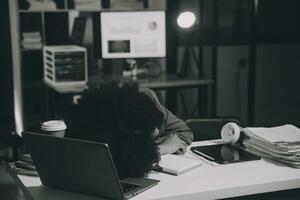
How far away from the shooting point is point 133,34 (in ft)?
14.3

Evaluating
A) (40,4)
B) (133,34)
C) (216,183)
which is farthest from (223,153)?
(40,4)

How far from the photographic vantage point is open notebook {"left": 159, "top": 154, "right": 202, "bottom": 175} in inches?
66.2

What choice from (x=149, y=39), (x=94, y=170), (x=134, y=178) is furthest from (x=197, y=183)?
(x=149, y=39)

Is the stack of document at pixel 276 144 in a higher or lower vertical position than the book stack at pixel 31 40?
lower

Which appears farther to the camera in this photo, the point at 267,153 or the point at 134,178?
the point at 267,153

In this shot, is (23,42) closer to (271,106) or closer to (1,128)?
(1,128)

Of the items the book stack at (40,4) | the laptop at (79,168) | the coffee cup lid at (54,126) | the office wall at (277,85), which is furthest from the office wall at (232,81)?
the laptop at (79,168)

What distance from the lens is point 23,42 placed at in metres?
4.69

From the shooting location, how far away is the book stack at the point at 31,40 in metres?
4.68

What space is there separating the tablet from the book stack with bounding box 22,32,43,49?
307 cm

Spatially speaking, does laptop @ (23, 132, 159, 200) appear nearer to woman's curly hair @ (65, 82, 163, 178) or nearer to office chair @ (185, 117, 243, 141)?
woman's curly hair @ (65, 82, 163, 178)

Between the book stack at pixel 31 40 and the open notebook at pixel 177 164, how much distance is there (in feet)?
10.4

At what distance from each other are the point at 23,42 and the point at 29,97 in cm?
79

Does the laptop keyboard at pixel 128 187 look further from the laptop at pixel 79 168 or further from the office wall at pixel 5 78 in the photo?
the office wall at pixel 5 78
